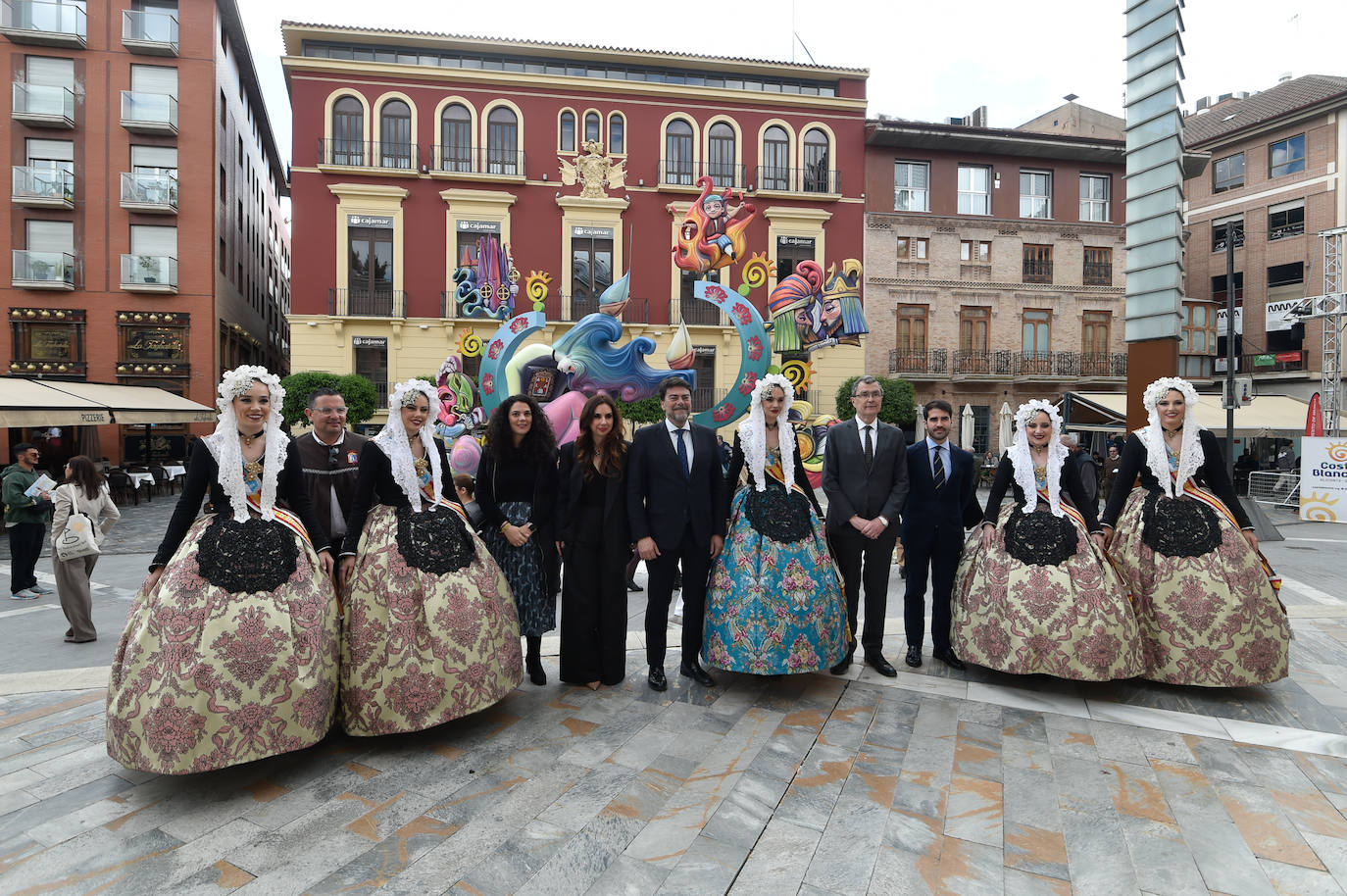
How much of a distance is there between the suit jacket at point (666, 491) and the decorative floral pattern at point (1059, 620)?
1669 millimetres

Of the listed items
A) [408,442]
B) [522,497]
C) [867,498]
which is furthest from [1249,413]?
[408,442]

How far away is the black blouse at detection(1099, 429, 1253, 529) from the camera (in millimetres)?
4305

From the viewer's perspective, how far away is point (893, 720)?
388 centimetres

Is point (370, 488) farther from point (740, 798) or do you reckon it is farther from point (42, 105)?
point (42, 105)

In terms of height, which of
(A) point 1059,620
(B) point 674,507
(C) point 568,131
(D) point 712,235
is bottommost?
(A) point 1059,620

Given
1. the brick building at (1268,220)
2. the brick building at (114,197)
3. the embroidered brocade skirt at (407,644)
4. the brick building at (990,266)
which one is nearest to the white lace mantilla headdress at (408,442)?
the embroidered brocade skirt at (407,644)

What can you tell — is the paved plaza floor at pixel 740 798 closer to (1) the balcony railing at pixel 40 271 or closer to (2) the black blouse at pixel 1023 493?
(2) the black blouse at pixel 1023 493

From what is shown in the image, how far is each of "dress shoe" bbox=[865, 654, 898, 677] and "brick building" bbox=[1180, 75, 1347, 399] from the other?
28.4 metres

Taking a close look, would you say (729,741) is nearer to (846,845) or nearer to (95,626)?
(846,845)

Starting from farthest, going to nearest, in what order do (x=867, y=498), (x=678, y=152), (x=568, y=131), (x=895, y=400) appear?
(x=678, y=152) < (x=568, y=131) < (x=895, y=400) < (x=867, y=498)

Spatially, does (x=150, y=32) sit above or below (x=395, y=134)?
above

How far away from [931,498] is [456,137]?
2336cm

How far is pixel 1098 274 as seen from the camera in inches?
1035

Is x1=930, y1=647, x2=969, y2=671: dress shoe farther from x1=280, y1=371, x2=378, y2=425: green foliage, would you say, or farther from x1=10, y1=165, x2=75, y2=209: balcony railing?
x1=10, y1=165, x2=75, y2=209: balcony railing
